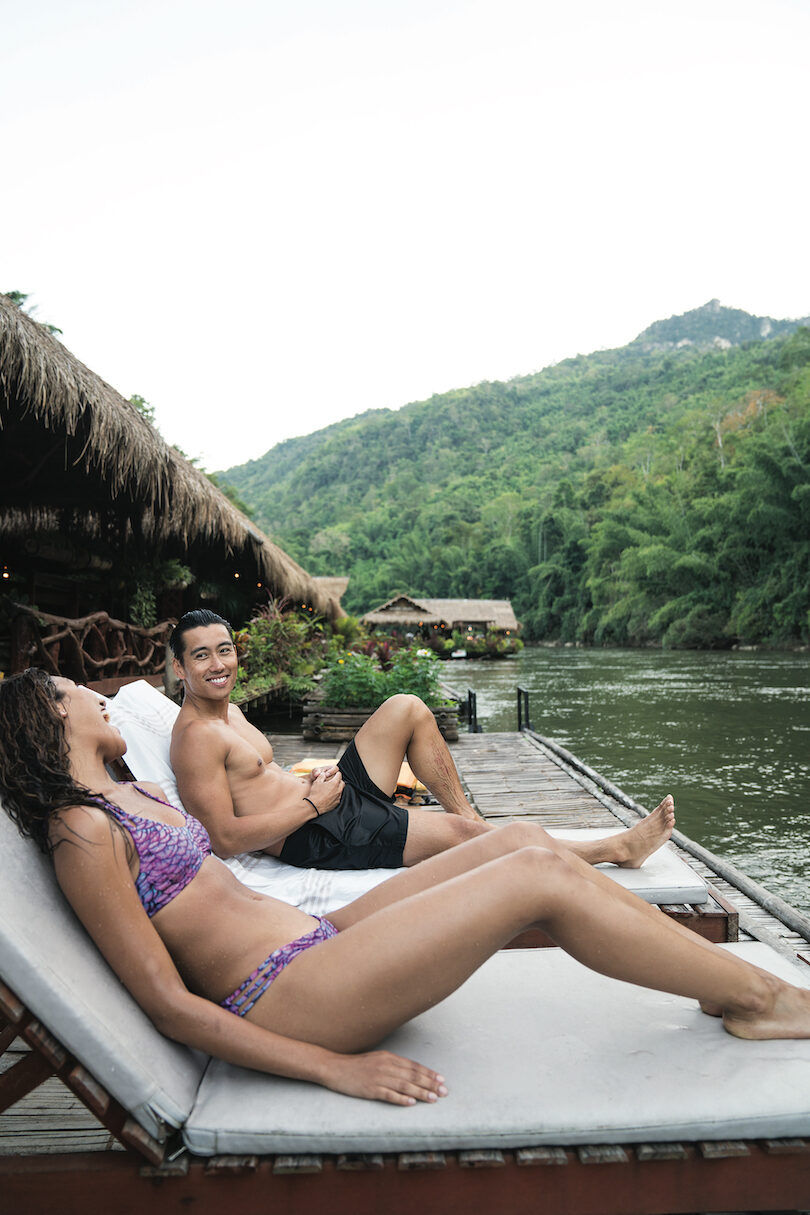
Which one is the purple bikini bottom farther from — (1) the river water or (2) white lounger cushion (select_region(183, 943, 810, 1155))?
(1) the river water

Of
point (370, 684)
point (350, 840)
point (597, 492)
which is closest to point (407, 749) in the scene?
point (350, 840)

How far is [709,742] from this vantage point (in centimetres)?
1002

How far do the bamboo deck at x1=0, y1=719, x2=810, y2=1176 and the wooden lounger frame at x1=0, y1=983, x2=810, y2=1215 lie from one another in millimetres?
64

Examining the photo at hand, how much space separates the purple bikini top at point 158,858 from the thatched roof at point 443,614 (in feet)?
135

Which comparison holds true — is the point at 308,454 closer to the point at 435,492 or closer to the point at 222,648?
the point at 435,492

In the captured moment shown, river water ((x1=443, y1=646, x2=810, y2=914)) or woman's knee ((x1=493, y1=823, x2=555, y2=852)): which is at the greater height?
woman's knee ((x1=493, y1=823, x2=555, y2=852))

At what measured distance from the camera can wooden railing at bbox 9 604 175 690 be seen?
549cm

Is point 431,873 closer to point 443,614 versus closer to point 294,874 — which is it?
point 294,874

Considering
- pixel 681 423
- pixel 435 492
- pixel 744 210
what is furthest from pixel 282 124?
pixel 435 492

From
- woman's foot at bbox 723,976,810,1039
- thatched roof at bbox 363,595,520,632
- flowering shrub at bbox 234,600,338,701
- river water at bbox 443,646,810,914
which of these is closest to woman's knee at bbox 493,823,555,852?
woman's foot at bbox 723,976,810,1039

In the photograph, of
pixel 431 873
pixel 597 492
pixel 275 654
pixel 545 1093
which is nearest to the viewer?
pixel 545 1093

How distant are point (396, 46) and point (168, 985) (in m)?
24.0

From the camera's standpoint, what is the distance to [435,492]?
84.2 meters

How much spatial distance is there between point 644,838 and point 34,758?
6.25 ft
